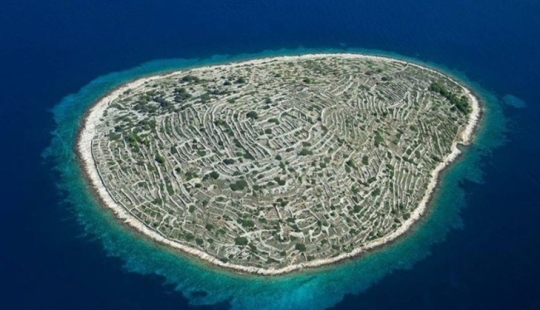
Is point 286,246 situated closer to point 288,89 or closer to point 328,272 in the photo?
point 328,272

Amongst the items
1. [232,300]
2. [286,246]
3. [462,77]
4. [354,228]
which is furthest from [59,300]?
[462,77]

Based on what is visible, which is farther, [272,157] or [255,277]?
[272,157]

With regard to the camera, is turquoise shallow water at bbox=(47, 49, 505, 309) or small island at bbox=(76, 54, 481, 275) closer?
turquoise shallow water at bbox=(47, 49, 505, 309)

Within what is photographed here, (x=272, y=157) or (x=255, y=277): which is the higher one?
(x=272, y=157)

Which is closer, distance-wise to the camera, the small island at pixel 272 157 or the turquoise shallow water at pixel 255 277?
the turquoise shallow water at pixel 255 277
